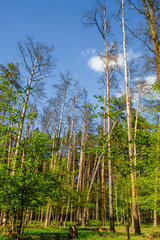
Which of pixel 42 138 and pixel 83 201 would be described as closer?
pixel 42 138

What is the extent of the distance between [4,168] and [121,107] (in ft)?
44.3

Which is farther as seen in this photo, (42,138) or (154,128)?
(154,128)

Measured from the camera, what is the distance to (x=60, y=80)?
18094 millimetres

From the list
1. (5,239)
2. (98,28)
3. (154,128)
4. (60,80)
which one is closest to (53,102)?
(60,80)

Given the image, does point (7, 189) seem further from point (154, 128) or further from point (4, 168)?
point (154, 128)

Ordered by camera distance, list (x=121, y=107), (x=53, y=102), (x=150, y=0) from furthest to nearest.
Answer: (x=53, y=102) < (x=121, y=107) < (x=150, y=0)

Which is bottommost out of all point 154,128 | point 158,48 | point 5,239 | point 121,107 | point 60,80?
point 5,239

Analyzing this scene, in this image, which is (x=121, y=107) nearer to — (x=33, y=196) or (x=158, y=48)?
(x=158, y=48)

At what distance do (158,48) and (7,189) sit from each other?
7.01 m

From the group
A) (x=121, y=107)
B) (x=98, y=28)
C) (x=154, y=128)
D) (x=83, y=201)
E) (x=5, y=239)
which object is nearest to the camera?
(x=5, y=239)

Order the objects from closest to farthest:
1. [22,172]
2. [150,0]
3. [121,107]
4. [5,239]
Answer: [150,0] < [22,172] < [5,239] < [121,107]

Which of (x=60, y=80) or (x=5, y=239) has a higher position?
(x=60, y=80)

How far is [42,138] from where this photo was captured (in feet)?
20.9

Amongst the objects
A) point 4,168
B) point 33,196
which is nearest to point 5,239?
point 33,196
